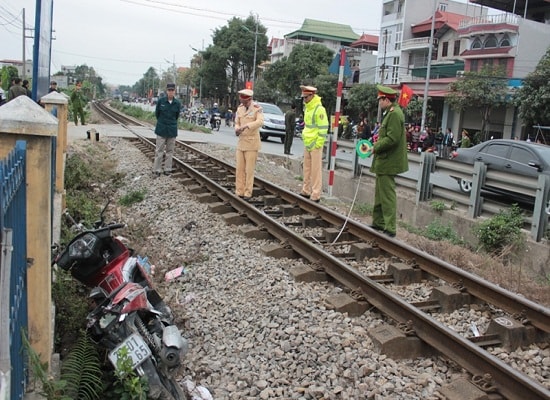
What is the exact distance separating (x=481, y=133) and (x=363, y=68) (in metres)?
26.8

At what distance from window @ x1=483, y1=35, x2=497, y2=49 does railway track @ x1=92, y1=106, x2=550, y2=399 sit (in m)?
37.1

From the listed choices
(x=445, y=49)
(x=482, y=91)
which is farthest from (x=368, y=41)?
(x=482, y=91)

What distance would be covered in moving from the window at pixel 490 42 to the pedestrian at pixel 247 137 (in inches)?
1450

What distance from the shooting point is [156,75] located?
495ft

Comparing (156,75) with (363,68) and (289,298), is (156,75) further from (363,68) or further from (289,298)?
(289,298)

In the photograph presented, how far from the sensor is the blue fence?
1998 millimetres

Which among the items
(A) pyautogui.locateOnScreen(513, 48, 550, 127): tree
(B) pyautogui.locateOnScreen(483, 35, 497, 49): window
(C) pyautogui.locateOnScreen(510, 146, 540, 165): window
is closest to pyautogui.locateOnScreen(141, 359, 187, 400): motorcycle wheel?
(C) pyautogui.locateOnScreen(510, 146, 540, 165): window

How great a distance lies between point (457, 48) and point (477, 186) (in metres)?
41.9

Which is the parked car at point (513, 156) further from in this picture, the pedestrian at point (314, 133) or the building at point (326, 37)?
the building at point (326, 37)

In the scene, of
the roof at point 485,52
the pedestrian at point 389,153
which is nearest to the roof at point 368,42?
the roof at point 485,52

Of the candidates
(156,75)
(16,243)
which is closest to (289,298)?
(16,243)

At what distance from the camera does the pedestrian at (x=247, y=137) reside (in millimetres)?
8773

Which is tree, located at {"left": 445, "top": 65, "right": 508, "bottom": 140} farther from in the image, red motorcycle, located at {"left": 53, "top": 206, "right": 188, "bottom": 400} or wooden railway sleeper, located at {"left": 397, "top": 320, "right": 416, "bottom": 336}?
red motorcycle, located at {"left": 53, "top": 206, "right": 188, "bottom": 400}

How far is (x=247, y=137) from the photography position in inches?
350
